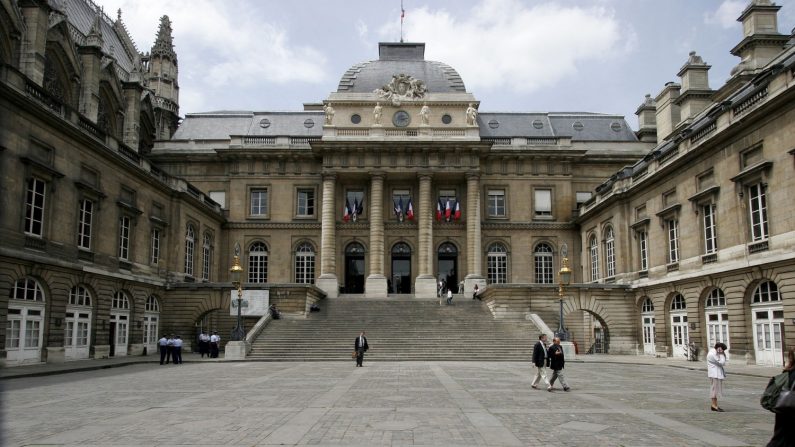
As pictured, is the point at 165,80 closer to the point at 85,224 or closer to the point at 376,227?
the point at 376,227

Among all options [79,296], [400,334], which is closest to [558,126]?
[400,334]

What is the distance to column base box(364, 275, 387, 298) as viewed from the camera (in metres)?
43.9

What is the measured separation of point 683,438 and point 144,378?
15827 millimetres

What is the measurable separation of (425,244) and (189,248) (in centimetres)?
1515

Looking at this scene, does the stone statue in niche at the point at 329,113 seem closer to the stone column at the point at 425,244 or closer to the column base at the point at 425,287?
the stone column at the point at 425,244

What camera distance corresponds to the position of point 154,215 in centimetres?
3588

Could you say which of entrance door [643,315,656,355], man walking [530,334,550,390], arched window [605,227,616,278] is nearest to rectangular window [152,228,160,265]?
man walking [530,334,550,390]

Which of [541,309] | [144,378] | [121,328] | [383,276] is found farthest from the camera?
[383,276]

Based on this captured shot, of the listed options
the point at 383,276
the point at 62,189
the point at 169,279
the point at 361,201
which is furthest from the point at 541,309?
the point at 62,189

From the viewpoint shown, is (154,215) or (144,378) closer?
(144,378)

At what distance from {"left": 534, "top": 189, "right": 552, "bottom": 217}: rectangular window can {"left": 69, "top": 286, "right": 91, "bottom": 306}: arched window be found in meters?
30.1

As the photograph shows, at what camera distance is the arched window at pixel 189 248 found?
39969mm

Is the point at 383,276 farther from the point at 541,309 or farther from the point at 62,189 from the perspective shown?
the point at 62,189

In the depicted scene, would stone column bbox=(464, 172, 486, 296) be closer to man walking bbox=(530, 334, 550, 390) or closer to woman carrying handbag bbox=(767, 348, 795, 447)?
man walking bbox=(530, 334, 550, 390)
